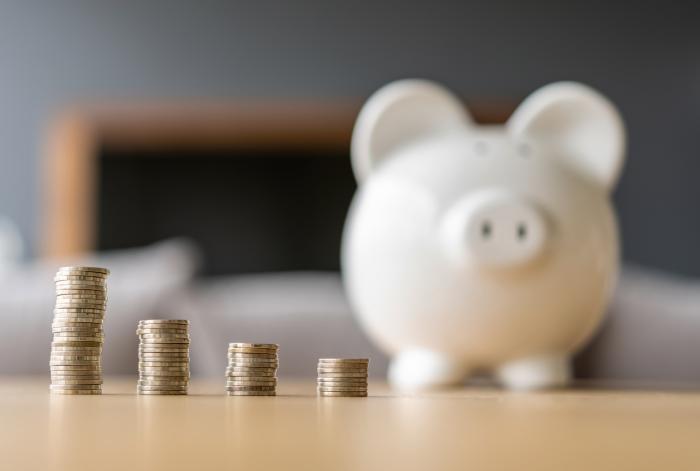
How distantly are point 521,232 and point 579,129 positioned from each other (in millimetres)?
224

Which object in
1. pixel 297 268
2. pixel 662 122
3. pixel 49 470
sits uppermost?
pixel 662 122

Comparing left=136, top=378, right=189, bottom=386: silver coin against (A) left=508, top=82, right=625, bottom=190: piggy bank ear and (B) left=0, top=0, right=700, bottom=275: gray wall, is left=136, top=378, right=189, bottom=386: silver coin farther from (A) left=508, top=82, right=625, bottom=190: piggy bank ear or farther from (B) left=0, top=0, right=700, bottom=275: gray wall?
(B) left=0, top=0, right=700, bottom=275: gray wall

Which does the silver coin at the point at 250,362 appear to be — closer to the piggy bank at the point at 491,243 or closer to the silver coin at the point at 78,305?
the silver coin at the point at 78,305

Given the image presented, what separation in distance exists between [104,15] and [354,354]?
3530 millimetres

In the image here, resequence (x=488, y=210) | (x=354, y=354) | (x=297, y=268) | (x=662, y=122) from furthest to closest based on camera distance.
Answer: (x=297, y=268) → (x=662, y=122) → (x=354, y=354) → (x=488, y=210)

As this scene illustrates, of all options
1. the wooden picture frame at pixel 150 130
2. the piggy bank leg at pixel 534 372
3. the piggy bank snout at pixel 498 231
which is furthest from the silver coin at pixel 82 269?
the wooden picture frame at pixel 150 130

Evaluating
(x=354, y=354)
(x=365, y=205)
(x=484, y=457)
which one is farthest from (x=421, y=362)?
(x=484, y=457)

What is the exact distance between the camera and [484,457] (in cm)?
30

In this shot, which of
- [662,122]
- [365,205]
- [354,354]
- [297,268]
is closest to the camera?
[365,205]

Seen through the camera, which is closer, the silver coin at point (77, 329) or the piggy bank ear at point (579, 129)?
the silver coin at point (77, 329)

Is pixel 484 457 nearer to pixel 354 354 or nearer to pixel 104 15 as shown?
pixel 354 354

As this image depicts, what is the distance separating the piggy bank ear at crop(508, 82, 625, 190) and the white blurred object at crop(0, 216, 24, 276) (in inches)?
147

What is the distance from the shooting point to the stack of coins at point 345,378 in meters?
0.64

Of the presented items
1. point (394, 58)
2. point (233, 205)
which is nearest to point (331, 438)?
point (394, 58)
